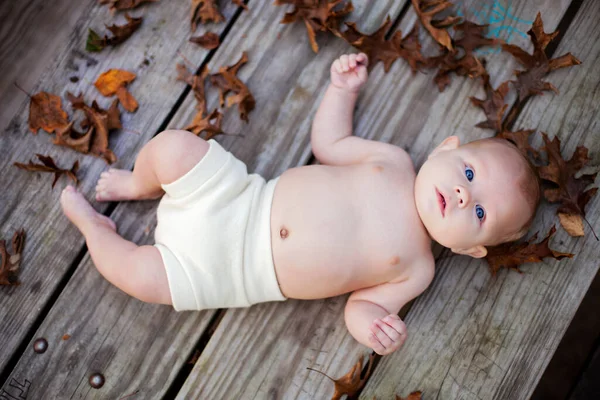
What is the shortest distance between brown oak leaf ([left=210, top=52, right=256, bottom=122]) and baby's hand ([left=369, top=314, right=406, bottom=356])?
117cm

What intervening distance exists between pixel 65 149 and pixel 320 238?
4.39 feet

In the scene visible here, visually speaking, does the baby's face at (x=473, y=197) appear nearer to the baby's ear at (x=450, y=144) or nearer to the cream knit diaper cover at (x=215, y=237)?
the baby's ear at (x=450, y=144)

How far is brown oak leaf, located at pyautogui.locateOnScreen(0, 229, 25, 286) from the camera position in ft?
7.50

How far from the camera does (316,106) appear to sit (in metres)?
2.49

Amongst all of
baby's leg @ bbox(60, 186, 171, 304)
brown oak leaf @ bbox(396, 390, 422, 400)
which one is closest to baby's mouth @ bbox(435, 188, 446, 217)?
brown oak leaf @ bbox(396, 390, 422, 400)

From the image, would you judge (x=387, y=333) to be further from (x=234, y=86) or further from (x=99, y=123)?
(x=99, y=123)

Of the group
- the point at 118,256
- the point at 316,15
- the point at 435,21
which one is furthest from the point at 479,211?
the point at 118,256

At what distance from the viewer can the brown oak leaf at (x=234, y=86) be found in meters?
2.42

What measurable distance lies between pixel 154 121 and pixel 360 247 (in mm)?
1206

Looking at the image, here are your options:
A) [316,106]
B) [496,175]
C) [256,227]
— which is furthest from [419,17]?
[256,227]

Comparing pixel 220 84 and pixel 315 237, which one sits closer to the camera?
pixel 315 237

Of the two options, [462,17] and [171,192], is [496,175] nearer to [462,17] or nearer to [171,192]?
[462,17]

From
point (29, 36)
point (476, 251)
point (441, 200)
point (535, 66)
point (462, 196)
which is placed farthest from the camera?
point (29, 36)

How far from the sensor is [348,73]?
236cm
